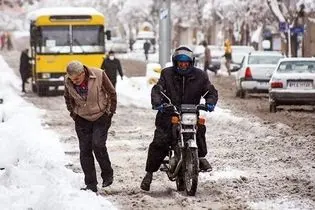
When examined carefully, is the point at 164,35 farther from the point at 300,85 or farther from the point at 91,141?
the point at 91,141

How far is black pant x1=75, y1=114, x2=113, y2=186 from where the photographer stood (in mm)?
10570

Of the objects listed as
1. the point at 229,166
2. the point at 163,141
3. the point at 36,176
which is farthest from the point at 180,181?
the point at 229,166

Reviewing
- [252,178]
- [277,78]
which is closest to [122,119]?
[277,78]

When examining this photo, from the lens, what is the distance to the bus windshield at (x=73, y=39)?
29719 millimetres

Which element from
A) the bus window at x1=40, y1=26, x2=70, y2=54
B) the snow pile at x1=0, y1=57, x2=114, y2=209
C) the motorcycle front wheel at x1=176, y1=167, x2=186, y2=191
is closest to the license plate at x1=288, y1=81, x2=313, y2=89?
the snow pile at x1=0, y1=57, x2=114, y2=209

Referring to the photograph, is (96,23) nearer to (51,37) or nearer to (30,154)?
(51,37)

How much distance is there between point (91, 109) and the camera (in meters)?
10.5

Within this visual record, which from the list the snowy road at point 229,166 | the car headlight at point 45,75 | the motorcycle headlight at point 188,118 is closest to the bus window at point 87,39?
the car headlight at point 45,75

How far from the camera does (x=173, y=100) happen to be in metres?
10.3

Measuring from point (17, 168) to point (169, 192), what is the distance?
198cm

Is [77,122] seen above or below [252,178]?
above

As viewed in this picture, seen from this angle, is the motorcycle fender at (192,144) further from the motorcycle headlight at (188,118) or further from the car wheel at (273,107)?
the car wheel at (273,107)

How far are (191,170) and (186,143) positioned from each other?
1.01 feet


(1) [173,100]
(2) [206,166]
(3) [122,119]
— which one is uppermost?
(1) [173,100]
